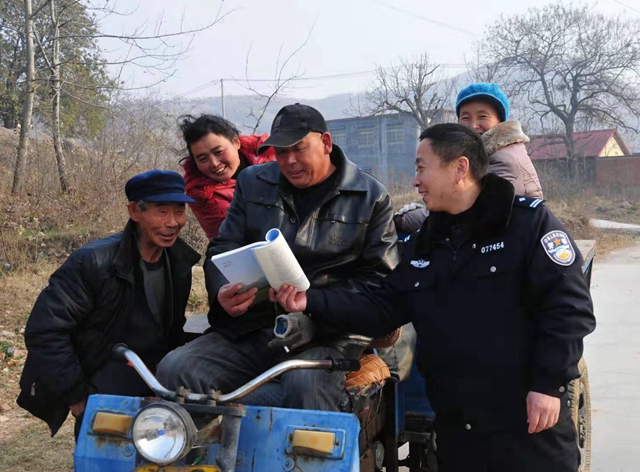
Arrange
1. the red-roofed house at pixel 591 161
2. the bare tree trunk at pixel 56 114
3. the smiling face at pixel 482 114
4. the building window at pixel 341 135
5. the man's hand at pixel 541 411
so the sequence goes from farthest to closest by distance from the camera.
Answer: the building window at pixel 341 135, the red-roofed house at pixel 591 161, the bare tree trunk at pixel 56 114, the smiling face at pixel 482 114, the man's hand at pixel 541 411

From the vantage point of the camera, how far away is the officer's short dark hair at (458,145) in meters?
2.38

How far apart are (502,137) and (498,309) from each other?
4.18ft

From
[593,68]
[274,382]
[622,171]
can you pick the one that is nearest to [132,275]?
[274,382]

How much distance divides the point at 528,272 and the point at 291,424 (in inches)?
35.8

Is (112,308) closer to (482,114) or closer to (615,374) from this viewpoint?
(482,114)

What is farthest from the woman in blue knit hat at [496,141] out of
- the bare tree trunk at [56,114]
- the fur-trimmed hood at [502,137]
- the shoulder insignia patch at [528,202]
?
the bare tree trunk at [56,114]

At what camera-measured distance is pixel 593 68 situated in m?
34.5

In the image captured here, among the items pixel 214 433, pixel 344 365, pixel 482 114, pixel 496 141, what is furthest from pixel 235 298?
pixel 482 114

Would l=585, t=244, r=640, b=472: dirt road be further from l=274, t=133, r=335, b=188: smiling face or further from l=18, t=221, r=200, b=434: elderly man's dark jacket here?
l=18, t=221, r=200, b=434: elderly man's dark jacket

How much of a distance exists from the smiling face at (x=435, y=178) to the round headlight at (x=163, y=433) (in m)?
1.09

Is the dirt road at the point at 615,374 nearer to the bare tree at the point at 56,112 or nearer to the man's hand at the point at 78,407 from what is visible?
the man's hand at the point at 78,407

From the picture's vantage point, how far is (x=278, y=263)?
2.34 m

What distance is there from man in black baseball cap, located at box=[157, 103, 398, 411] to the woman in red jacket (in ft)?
2.52

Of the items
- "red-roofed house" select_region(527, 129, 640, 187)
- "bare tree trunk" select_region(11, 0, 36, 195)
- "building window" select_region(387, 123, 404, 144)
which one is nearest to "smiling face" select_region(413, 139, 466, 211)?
"bare tree trunk" select_region(11, 0, 36, 195)
